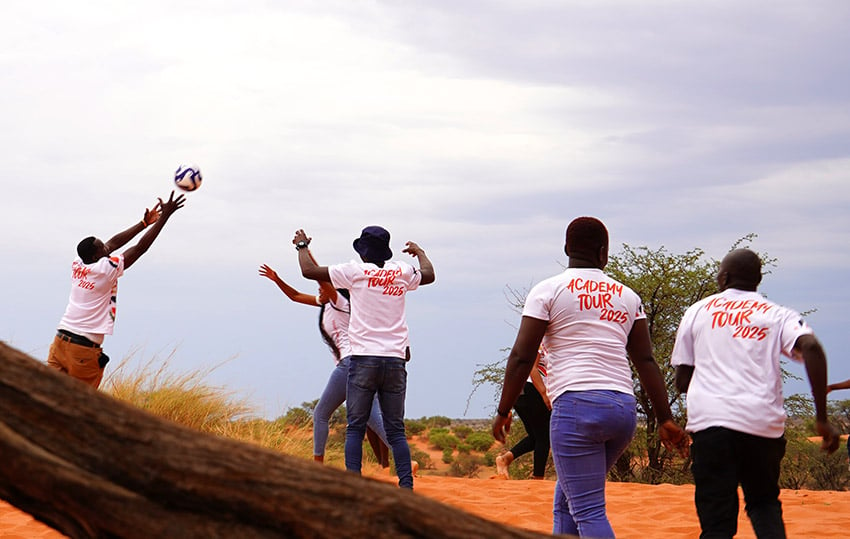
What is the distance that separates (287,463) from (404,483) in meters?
5.76

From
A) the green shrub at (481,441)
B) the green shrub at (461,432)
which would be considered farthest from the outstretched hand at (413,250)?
the green shrub at (461,432)

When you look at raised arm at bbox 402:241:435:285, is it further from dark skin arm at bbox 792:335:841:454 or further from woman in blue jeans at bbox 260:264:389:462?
dark skin arm at bbox 792:335:841:454

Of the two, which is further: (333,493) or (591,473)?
(591,473)

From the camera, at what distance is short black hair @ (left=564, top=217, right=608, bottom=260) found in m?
5.36

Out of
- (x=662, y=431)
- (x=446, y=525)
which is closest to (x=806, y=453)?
(x=662, y=431)

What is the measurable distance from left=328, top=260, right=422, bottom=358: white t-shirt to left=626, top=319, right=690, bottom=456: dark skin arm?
2806 mm

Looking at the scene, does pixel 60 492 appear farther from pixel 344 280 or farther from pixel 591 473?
pixel 344 280

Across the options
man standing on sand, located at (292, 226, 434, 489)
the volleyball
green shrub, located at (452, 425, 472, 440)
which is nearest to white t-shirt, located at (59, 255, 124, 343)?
the volleyball

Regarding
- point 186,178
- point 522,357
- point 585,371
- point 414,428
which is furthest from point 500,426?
point 414,428

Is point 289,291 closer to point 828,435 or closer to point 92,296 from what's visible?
point 92,296

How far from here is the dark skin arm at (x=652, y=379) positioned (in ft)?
17.7

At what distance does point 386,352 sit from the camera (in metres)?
7.86

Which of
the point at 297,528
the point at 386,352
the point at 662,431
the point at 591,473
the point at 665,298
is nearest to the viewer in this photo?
the point at 297,528

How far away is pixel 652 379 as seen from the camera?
5.43 metres
